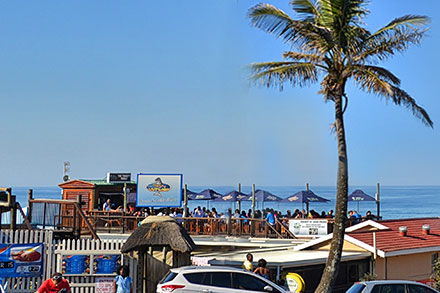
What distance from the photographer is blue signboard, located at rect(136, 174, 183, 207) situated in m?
33.6

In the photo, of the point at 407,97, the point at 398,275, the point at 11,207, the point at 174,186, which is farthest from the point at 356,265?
the point at 174,186

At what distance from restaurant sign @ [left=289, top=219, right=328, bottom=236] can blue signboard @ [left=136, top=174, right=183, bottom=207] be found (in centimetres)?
799

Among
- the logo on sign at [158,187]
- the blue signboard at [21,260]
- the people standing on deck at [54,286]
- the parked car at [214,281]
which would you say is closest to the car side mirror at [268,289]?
the parked car at [214,281]

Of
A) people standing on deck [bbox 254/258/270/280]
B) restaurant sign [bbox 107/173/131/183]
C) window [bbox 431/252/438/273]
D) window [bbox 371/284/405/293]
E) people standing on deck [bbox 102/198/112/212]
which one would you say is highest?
restaurant sign [bbox 107/173/131/183]

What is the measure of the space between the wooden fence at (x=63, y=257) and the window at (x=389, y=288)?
7194 mm

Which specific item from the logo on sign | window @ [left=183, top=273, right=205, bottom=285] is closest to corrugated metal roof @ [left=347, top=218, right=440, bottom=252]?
window @ [left=183, top=273, right=205, bottom=285]

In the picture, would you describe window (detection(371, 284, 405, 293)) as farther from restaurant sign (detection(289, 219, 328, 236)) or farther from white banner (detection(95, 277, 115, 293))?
restaurant sign (detection(289, 219, 328, 236))

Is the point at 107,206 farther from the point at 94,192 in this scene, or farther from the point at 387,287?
the point at 387,287

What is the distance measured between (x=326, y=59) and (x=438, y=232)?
1046cm

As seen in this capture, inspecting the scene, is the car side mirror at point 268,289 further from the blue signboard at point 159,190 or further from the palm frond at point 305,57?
the blue signboard at point 159,190

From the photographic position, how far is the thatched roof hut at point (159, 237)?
17844 millimetres

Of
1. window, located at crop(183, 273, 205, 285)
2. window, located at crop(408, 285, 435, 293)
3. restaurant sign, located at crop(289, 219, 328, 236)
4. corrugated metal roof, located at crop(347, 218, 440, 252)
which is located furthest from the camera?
restaurant sign, located at crop(289, 219, 328, 236)

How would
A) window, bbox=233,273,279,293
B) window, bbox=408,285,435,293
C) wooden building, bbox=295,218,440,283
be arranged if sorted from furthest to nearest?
wooden building, bbox=295,218,440,283 < window, bbox=408,285,435,293 < window, bbox=233,273,279,293

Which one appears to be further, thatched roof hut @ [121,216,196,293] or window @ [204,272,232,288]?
thatched roof hut @ [121,216,196,293]
